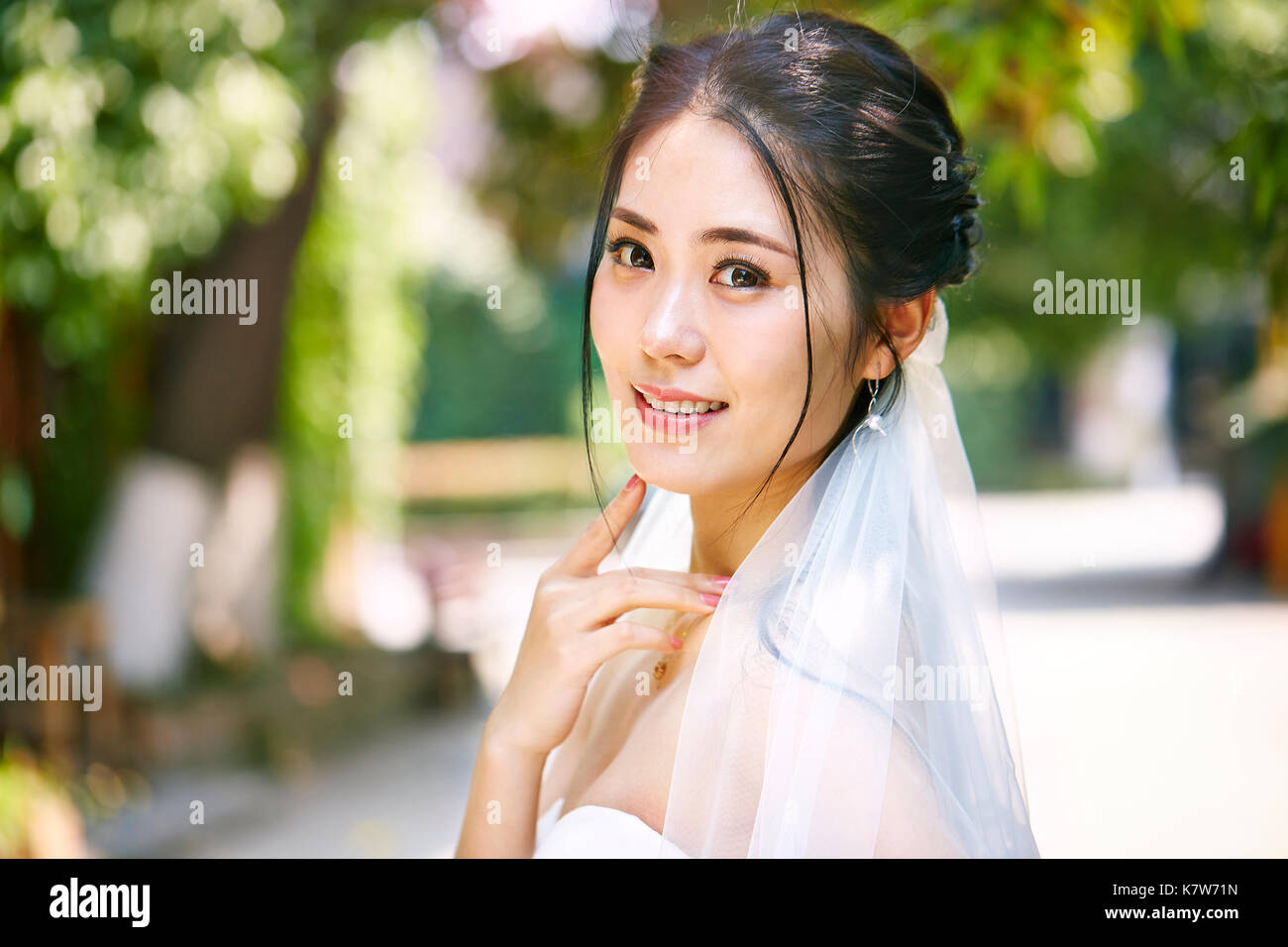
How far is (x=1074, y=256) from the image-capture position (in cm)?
1034

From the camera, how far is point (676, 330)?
1441mm

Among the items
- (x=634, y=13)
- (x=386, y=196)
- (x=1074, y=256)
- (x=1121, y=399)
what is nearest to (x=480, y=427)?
(x=386, y=196)

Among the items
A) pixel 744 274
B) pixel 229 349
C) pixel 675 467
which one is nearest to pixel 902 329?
pixel 744 274

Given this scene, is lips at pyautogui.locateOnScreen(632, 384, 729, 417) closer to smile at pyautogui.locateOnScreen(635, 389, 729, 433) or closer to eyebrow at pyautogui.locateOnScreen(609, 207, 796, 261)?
smile at pyautogui.locateOnScreen(635, 389, 729, 433)

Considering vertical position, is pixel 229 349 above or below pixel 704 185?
above

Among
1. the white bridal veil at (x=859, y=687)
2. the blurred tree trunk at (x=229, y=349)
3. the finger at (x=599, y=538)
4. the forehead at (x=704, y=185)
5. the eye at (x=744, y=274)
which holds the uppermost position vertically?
the blurred tree trunk at (x=229, y=349)

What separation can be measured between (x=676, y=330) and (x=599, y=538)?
372 millimetres

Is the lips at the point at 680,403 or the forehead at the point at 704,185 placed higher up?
the forehead at the point at 704,185

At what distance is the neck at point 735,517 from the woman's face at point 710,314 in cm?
11

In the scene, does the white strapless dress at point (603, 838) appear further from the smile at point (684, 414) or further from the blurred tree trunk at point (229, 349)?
the blurred tree trunk at point (229, 349)

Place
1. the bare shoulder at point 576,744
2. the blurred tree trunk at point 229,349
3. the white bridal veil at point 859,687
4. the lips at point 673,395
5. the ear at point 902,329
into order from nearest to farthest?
the white bridal veil at point 859,687
the lips at point 673,395
the ear at point 902,329
the bare shoulder at point 576,744
the blurred tree trunk at point 229,349

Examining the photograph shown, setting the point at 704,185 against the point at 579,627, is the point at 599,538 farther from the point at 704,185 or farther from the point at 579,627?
the point at 704,185

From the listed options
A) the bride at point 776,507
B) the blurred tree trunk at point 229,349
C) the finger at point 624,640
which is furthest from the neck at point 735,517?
the blurred tree trunk at point 229,349

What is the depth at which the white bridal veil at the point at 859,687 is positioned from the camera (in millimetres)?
1377
